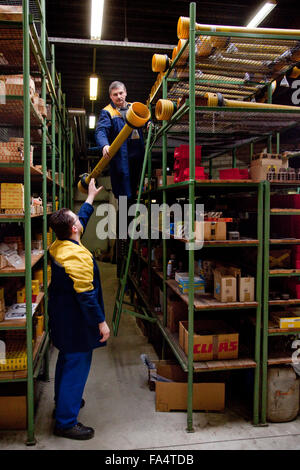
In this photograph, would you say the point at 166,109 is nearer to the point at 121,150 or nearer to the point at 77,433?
the point at 121,150

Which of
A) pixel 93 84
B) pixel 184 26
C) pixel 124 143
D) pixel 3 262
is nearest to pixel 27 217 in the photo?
pixel 3 262

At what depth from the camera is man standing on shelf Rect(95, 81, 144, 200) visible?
4605 millimetres

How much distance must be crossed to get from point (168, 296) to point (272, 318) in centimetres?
153

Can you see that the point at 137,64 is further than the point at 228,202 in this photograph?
Yes

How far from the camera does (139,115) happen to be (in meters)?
2.87

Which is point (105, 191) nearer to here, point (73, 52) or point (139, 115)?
point (73, 52)

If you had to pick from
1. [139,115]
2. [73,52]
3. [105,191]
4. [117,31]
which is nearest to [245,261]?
[139,115]

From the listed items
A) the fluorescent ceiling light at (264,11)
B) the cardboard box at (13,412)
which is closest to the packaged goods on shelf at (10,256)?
the cardboard box at (13,412)

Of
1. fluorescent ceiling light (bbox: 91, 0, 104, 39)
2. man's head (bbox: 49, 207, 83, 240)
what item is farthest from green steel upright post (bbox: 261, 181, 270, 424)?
fluorescent ceiling light (bbox: 91, 0, 104, 39)

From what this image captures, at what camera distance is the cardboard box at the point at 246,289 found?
122 inches

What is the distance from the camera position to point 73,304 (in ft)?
9.25

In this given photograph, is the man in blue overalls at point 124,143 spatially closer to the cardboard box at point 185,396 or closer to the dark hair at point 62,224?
the dark hair at point 62,224

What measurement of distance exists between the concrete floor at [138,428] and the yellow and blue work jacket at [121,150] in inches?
96.0

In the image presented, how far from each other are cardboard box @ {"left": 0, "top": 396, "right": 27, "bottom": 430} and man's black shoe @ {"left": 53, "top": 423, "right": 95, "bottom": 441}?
1.02ft
